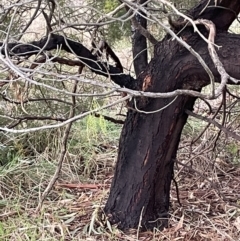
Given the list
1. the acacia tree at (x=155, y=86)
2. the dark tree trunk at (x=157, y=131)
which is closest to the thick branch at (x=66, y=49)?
the acacia tree at (x=155, y=86)

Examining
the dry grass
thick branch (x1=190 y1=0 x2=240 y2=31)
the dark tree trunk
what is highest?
thick branch (x1=190 y1=0 x2=240 y2=31)

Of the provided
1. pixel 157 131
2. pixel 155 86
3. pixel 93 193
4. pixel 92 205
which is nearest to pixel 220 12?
pixel 155 86

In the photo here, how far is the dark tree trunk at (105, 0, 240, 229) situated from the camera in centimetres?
189

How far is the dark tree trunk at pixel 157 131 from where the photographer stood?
1890mm

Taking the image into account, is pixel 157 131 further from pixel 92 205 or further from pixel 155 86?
pixel 92 205

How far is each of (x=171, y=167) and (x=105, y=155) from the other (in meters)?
1.00

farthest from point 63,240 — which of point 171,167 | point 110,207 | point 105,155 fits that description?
point 105,155

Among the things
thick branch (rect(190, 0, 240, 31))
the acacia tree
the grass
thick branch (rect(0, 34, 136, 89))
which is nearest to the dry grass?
the grass

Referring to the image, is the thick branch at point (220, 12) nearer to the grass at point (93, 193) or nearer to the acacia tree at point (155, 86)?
the acacia tree at point (155, 86)

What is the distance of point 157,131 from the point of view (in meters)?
2.04

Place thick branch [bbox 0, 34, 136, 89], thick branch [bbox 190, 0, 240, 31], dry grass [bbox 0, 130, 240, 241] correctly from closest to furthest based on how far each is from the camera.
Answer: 1. thick branch [bbox 190, 0, 240, 31]
2. thick branch [bbox 0, 34, 136, 89]
3. dry grass [bbox 0, 130, 240, 241]

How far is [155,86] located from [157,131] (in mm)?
166

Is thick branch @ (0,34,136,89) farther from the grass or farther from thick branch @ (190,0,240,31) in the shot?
thick branch @ (190,0,240,31)

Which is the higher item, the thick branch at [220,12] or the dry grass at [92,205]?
the thick branch at [220,12]
